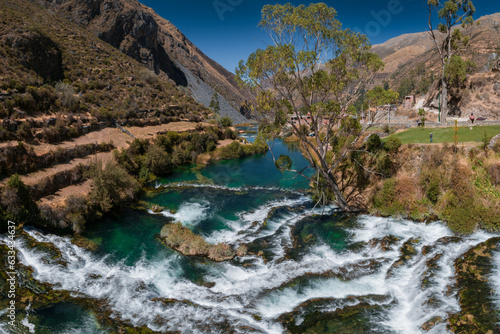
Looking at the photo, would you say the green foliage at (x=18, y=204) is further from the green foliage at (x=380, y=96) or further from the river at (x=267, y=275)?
the green foliage at (x=380, y=96)

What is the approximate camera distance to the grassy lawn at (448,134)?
1952 cm

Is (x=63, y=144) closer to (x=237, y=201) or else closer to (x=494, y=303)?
(x=237, y=201)

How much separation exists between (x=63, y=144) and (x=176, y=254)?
724 inches

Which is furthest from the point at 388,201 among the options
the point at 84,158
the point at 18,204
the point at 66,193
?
the point at 84,158

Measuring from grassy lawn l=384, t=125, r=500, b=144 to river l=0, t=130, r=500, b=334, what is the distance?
25.0 feet

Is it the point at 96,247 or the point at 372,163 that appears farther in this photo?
the point at 372,163

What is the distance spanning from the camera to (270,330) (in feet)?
31.4

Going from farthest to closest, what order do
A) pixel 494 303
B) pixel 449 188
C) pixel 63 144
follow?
pixel 63 144
pixel 449 188
pixel 494 303

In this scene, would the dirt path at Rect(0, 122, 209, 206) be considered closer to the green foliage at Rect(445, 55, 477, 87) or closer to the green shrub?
the green shrub

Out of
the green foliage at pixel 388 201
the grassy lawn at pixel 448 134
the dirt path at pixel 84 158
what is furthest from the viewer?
the grassy lawn at pixel 448 134

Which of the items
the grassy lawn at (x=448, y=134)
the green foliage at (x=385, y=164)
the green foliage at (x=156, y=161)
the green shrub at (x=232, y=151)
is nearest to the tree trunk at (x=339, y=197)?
the green foliage at (x=385, y=164)

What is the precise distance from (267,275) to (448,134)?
62.7 ft

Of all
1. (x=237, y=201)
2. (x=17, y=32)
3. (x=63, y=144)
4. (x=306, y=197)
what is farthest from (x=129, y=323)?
(x=17, y=32)

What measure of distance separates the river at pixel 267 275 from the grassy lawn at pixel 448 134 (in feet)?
25.0
